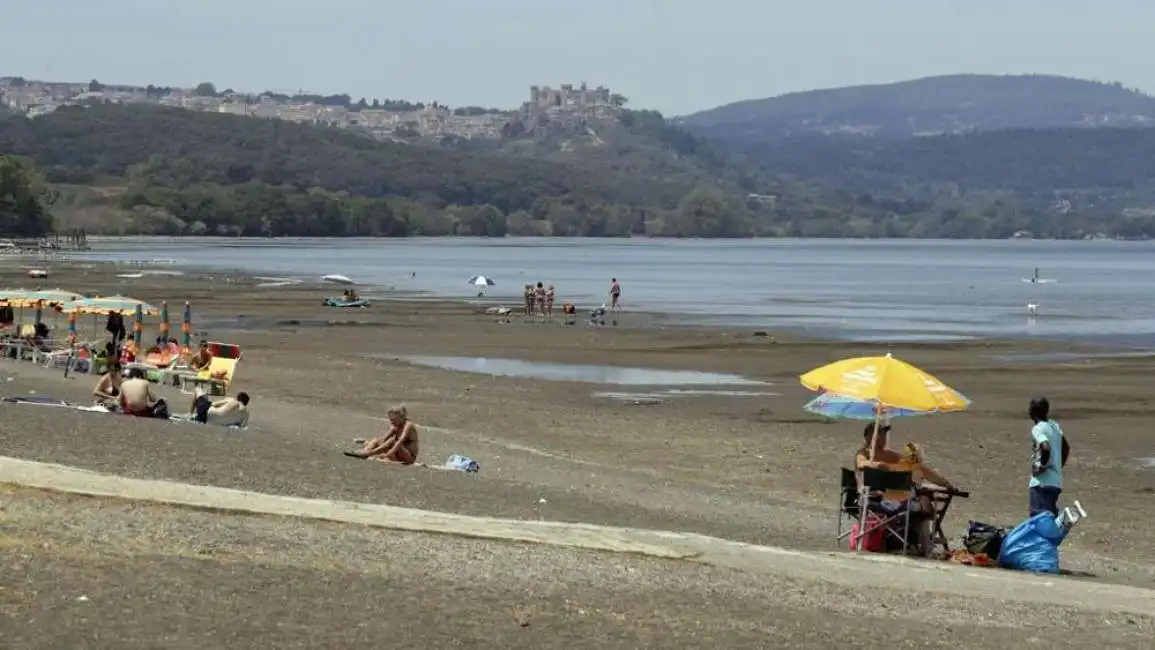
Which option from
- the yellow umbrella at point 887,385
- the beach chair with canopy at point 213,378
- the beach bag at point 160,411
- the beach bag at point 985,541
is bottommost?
the beach chair with canopy at point 213,378

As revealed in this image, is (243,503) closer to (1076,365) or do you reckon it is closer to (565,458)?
(565,458)

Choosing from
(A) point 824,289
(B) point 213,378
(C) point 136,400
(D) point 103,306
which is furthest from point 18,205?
(C) point 136,400

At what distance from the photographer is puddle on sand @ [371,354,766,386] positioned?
34844 mm

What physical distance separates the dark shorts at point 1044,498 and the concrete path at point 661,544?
2.62ft

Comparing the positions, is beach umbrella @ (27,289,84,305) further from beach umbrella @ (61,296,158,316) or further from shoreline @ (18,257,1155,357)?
shoreline @ (18,257,1155,357)

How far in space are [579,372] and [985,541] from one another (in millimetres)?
22639

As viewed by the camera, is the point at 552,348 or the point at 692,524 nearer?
the point at 692,524

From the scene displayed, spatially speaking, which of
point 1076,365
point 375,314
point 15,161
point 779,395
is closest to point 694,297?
point 375,314

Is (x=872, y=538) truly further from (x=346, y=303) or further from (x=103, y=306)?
(x=346, y=303)

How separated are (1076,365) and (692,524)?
26554 mm

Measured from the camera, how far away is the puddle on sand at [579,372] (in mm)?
34844

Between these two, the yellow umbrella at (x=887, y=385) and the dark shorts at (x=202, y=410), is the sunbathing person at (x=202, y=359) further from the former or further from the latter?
the yellow umbrella at (x=887, y=385)

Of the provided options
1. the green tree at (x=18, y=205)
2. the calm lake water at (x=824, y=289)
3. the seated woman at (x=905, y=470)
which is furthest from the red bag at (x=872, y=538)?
the green tree at (x=18, y=205)

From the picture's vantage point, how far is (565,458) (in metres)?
22.0
